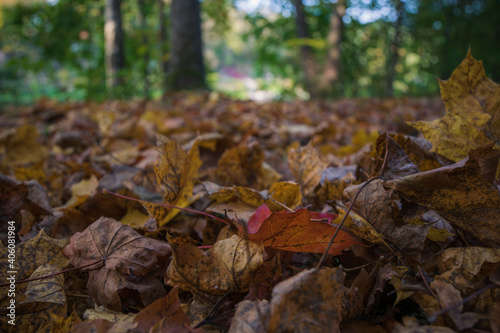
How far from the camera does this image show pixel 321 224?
0.58 m

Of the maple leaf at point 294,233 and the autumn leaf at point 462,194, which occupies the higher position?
the autumn leaf at point 462,194

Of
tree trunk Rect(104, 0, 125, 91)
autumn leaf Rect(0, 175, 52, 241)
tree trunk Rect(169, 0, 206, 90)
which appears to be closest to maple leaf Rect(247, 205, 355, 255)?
autumn leaf Rect(0, 175, 52, 241)

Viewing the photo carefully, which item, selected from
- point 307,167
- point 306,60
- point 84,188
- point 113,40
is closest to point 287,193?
point 307,167

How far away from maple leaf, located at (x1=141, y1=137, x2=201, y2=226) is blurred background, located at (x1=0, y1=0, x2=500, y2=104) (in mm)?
2965

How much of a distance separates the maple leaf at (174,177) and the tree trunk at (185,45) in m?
4.03

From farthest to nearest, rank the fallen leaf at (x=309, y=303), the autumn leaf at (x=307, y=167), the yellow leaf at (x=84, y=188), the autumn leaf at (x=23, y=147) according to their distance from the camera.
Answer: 1. the autumn leaf at (x=23, y=147)
2. the yellow leaf at (x=84, y=188)
3. the autumn leaf at (x=307, y=167)
4. the fallen leaf at (x=309, y=303)

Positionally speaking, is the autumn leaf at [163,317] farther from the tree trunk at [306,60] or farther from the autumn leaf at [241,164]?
the tree trunk at [306,60]

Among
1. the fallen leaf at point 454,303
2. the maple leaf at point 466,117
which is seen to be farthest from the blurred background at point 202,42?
the fallen leaf at point 454,303

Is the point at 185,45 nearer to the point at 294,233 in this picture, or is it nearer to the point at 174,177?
the point at 174,177

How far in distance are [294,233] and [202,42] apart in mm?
4784

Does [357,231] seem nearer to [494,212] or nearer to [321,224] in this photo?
[321,224]

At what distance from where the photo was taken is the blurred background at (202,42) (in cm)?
476

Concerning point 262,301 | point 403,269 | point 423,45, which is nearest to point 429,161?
point 403,269

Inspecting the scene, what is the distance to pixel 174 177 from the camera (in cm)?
80
